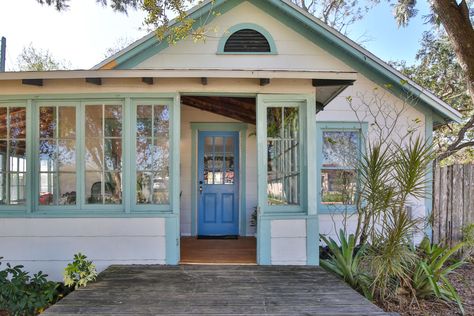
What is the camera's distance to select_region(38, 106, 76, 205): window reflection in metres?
4.34

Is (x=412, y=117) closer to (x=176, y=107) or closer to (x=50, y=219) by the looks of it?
(x=176, y=107)

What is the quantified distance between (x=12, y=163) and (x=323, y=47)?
18.3ft

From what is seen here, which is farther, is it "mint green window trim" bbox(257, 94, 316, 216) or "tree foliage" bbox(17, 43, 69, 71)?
"tree foliage" bbox(17, 43, 69, 71)

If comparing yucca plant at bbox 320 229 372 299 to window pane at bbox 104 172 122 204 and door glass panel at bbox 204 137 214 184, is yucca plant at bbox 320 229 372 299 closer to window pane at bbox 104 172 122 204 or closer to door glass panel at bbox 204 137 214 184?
window pane at bbox 104 172 122 204

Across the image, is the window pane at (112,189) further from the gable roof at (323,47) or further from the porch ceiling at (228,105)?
the gable roof at (323,47)

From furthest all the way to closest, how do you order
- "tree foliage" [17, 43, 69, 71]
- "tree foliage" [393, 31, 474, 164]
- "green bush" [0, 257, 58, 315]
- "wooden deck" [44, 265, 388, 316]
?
"tree foliage" [17, 43, 69, 71]
"tree foliage" [393, 31, 474, 164]
"green bush" [0, 257, 58, 315]
"wooden deck" [44, 265, 388, 316]

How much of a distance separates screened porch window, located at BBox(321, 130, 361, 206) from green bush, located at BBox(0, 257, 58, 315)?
176 inches

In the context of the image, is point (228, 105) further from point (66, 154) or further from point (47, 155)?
point (47, 155)

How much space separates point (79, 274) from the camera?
12.3 ft

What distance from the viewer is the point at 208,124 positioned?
676 cm

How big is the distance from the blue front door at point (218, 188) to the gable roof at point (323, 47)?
78.1 inches

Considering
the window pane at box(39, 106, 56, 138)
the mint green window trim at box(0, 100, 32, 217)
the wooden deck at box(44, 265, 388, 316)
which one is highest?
the window pane at box(39, 106, 56, 138)

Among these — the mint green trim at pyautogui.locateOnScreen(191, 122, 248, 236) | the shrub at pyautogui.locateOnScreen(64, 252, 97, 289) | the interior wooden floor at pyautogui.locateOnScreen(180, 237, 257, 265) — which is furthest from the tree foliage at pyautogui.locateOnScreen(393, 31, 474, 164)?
the shrub at pyautogui.locateOnScreen(64, 252, 97, 289)

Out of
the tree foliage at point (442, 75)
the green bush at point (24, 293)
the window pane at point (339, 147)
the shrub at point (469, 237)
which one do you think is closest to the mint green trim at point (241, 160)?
the window pane at point (339, 147)
